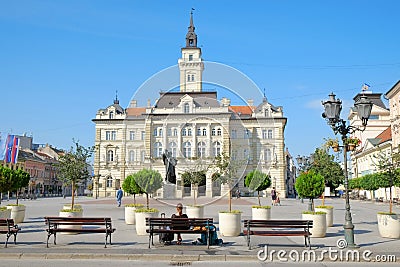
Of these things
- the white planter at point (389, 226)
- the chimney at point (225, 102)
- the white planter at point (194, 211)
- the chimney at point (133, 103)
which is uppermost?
the chimney at point (225, 102)

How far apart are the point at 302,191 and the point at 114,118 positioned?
60598mm

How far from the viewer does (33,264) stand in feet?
30.3

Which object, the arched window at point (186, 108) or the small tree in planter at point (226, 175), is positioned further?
the arched window at point (186, 108)

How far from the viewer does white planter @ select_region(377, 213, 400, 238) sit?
13.5 meters

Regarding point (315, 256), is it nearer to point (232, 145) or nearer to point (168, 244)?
point (168, 244)

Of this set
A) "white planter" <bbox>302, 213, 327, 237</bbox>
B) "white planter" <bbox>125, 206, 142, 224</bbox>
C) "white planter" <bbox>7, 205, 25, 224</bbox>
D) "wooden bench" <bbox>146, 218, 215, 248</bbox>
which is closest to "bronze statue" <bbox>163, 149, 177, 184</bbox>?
"white planter" <bbox>125, 206, 142, 224</bbox>

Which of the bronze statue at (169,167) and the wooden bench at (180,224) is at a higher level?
the bronze statue at (169,167)

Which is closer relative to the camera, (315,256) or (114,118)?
(315,256)

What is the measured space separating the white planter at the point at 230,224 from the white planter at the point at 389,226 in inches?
191

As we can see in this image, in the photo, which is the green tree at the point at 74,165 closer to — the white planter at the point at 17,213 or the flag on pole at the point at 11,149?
the white planter at the point at 17,213

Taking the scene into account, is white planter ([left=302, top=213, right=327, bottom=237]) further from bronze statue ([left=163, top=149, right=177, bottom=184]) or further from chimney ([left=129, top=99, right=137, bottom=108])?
chimney ([left=129, top=99, right=137, bottom=108])

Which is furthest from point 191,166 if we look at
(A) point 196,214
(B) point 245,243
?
(B) point 245,243

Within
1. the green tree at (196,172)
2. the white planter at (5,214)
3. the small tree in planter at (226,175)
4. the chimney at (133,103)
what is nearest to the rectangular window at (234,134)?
the small tree in planter at (226,175)

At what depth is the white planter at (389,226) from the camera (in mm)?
13484
